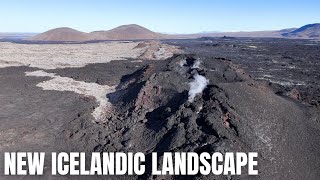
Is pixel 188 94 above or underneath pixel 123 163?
above

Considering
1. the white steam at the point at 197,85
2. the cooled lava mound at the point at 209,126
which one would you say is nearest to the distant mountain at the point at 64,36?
the white steam at the point at 197,85

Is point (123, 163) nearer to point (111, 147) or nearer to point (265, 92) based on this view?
point (111, 147)

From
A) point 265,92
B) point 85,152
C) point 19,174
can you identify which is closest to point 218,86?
point 265,92

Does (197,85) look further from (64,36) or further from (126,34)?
(126,34)
